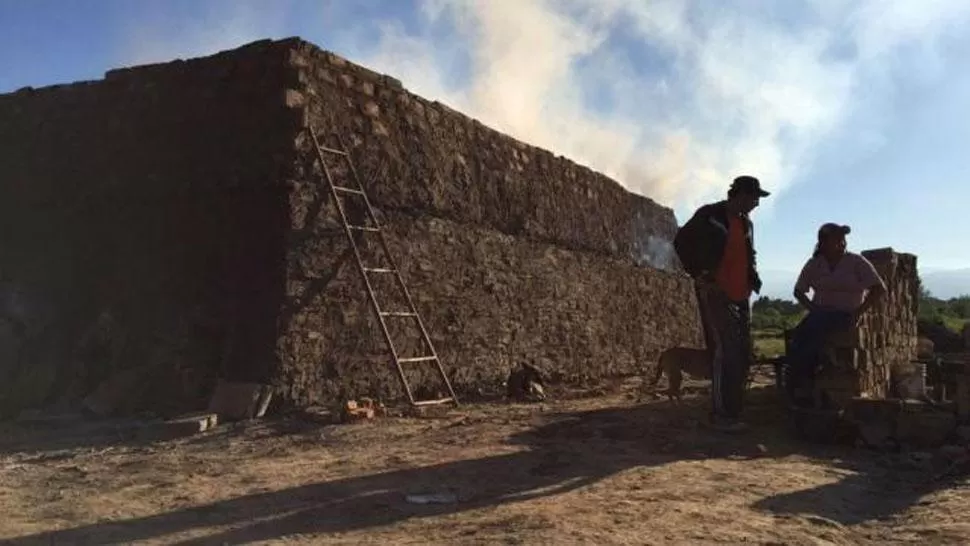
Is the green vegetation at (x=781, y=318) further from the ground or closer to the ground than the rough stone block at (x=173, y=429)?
further from the ground

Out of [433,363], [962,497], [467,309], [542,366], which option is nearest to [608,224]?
[542,366]

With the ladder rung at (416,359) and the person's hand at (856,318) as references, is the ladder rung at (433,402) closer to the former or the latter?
the ladder rung at (416,359)

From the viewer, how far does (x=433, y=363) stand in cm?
912

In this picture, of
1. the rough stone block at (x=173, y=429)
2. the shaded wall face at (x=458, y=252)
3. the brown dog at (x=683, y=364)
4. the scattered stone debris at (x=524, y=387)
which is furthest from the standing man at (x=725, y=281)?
the rough stone block at (x=173, y=429)

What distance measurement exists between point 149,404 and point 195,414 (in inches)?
26.6

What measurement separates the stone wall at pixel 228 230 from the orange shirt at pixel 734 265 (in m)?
3.40

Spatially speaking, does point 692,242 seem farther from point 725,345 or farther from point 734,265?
point 725,345

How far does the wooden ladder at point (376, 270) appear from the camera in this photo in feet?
26.0

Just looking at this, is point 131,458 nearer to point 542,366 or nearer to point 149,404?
point 149,404

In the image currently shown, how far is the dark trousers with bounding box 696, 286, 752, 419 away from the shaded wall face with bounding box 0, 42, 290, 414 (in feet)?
12.0

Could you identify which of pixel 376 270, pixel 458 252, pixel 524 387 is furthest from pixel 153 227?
pixel 524 387

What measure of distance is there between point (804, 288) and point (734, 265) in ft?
2.15

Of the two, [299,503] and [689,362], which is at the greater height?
[689,362]

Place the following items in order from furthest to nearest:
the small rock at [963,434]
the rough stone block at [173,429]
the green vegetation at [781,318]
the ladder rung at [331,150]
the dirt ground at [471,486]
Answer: the green vegetation at [781,318] → the ladder rung at [331,150] → the rough stone block at [173,429] → the small rock at [963,434] → the dirt ground at [471,486]
